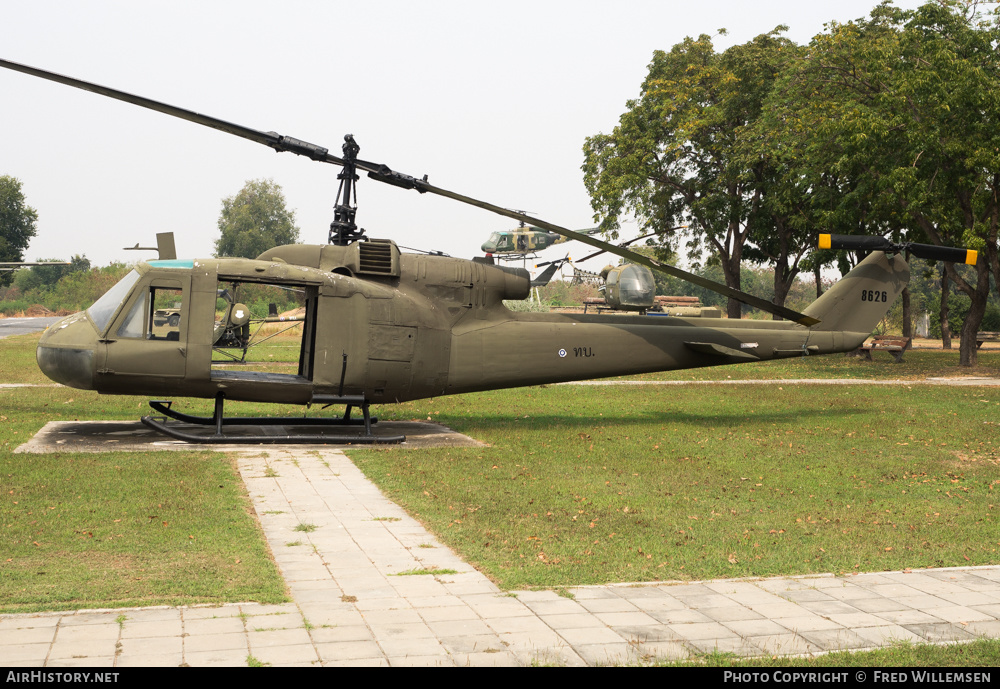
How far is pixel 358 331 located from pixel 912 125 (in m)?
21.1

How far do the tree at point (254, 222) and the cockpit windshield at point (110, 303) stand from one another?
96937mm

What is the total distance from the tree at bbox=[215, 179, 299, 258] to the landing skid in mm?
95662

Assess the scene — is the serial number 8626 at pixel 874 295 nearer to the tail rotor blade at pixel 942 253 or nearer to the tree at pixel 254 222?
the tail rotor blade at pixel 942 253

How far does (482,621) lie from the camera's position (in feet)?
18.7

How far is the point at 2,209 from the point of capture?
89.9 meters

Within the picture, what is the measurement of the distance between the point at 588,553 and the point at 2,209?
322ft

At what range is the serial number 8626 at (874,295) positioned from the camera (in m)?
17.7

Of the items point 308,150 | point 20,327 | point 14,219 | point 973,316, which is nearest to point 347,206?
point 308,150

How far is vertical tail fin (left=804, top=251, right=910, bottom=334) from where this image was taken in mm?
17609

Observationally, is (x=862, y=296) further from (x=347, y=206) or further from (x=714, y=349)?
(x=347, y=206)

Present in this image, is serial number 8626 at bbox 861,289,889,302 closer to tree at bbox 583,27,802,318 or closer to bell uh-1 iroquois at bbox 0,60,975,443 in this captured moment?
bell uh-1 iroquois at bbox 0,60,975,443

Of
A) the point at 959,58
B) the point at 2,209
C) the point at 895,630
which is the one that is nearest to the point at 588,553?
the point at 895,630

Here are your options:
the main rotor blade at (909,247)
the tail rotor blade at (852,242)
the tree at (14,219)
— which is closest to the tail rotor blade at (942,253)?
the main rotor blade at (909,247)

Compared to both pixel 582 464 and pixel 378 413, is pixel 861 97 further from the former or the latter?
pixel 582 464
